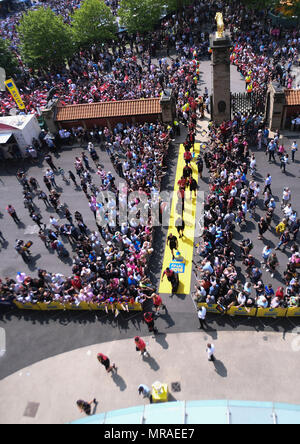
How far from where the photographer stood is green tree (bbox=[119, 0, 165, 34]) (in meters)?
43.1

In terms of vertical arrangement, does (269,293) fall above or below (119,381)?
above

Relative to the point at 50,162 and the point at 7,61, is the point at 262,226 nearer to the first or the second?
the point at 50,162

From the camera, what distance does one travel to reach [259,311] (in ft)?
48.7

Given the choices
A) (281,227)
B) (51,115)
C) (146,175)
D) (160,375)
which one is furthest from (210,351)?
(51,115)

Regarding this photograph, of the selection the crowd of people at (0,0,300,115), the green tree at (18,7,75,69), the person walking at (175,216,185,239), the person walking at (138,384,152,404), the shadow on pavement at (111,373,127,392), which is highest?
the green tree at (18,7,75,69)

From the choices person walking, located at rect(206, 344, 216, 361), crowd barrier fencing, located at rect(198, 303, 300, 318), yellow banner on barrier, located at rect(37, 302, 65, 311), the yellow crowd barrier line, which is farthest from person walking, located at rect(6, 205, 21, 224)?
person walking, located at rect(206, 344, 216, 361)

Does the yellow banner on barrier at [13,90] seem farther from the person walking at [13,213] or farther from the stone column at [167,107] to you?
the person walking at [13,213]

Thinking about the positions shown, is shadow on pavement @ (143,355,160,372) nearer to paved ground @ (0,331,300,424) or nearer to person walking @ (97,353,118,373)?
paved ground @ (0,331,300,424)

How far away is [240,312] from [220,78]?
58.9ft

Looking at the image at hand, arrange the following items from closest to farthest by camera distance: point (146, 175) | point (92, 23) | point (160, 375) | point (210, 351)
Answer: point (210, 351), point (160, 375), point (146, 175), point (92, 23)

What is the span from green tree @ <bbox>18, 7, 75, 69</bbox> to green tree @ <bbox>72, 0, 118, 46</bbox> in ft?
6.85

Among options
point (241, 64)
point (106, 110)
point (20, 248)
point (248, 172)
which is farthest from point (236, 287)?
point (241, 64)

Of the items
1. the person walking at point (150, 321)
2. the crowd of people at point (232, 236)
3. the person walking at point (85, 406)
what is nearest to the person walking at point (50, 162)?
the crowd of people at point (232, 236)
